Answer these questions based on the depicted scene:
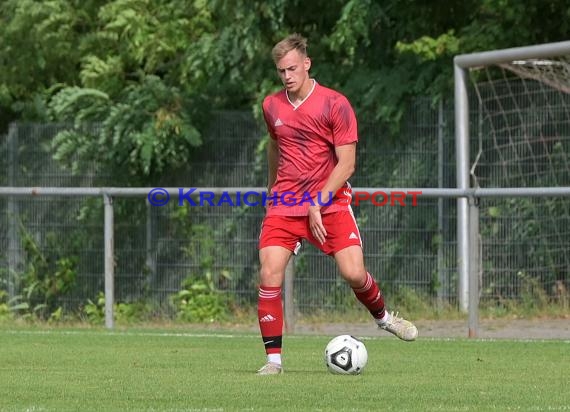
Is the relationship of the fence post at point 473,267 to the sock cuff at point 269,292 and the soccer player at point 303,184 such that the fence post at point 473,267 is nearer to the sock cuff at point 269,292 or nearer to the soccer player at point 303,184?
the soccer player at point 303,184

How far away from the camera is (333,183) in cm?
1020

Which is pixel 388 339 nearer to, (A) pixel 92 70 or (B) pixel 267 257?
(B) pixel 267 257

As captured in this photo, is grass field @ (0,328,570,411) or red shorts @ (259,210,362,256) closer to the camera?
grass field @ (0,328,570,411)

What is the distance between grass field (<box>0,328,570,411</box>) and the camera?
833 cm

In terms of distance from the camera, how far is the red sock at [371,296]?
10703mm

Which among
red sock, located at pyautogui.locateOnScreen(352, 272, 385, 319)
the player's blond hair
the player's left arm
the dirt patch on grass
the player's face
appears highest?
the player's blond hair

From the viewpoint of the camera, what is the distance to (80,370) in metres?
10.6

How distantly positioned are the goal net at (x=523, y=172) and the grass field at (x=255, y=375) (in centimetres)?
279

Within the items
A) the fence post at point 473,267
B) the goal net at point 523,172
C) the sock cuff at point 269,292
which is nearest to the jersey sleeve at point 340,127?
the sock cuff at point 269,292

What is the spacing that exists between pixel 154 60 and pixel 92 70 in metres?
0.94

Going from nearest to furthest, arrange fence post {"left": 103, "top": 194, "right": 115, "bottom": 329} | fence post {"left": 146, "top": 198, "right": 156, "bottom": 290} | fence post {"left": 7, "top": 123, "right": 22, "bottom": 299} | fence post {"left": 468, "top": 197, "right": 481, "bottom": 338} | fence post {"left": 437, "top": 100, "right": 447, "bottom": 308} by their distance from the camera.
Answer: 1. fence post {"left": 468, "top": 197, "right": 481, "bottom": 338}
2. fence post {"left": 103, "top": 194, "right": 115, "bottom": 329}
3. fence post {"left": 437, "top": 100, "right": 447, "bottom": 308}
4. fence post {"left": 146, "top": 198, "right": 156, "bottom": 290}
5. fence post {"left": 7, "top": 123, "right": 22, "bottom": 299}

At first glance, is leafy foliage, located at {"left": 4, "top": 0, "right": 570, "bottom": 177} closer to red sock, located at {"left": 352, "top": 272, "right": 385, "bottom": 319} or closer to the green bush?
the green bush

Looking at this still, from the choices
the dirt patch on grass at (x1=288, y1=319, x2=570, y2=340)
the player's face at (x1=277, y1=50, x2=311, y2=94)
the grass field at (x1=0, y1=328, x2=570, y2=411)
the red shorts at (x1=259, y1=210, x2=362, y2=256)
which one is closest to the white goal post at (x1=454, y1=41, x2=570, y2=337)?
the dirt patch on grass at (x1=288, y1=319, x2=570, y2=340)

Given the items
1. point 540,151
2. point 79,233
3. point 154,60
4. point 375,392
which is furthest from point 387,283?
point 375,392
